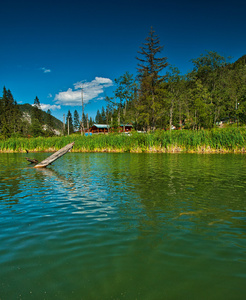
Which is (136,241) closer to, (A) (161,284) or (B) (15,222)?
(A) (161,284)

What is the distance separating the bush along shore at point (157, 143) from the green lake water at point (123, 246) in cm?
1705

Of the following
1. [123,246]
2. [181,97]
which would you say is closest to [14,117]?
[181,97]

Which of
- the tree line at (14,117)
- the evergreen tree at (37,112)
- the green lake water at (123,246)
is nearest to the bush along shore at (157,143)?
the green lake water at (123,246)

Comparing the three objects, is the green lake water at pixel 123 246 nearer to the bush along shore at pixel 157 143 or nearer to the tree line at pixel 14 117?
the bush along shore at pixel 157 143

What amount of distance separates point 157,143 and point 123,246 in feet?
70.3

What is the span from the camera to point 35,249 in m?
3.03

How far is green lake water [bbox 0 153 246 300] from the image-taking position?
7.15 feet

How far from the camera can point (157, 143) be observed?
24.0 meters

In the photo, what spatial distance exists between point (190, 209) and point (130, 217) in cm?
143

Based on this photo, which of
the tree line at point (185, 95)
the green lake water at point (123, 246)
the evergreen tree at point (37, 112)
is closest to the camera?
the green lake water at point (123, 246)

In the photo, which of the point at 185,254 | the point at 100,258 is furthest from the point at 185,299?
the point at 100,258

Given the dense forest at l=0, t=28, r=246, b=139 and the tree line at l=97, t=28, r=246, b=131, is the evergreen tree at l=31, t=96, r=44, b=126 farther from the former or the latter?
the tree line at l=97, t=28, r=246, b=131

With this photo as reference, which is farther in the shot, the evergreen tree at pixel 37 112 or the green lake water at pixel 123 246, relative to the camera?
the evergreen tree at pixel 37 112

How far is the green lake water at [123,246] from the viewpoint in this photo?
Result: 2.18 m
